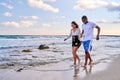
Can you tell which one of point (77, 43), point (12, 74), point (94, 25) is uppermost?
point (94, 25)

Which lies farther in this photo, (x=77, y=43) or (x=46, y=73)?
(x=77, y=43)

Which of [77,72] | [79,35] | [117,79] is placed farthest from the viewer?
[79,35]

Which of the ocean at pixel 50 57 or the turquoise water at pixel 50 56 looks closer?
the ocean at pixel 50 57

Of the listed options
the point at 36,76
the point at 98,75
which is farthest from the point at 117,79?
the point at 36,76

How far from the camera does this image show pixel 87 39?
9469 mm

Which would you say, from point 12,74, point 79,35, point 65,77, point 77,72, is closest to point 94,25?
point 79,35

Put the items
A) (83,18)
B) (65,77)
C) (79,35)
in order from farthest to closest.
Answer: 1. (79,35)
2. (83,18)
3. (65,77)

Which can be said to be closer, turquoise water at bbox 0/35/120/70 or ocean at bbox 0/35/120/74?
ocean at bbox 0/35/120/74

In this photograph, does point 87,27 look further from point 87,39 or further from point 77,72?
point 77,72

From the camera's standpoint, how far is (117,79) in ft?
22.6

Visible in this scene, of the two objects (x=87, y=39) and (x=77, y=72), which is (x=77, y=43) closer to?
(x=87, y=39)

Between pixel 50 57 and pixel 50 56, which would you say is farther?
pixel 50 56

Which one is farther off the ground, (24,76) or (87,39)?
(87,39)

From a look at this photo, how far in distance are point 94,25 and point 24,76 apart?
10.7 ft
